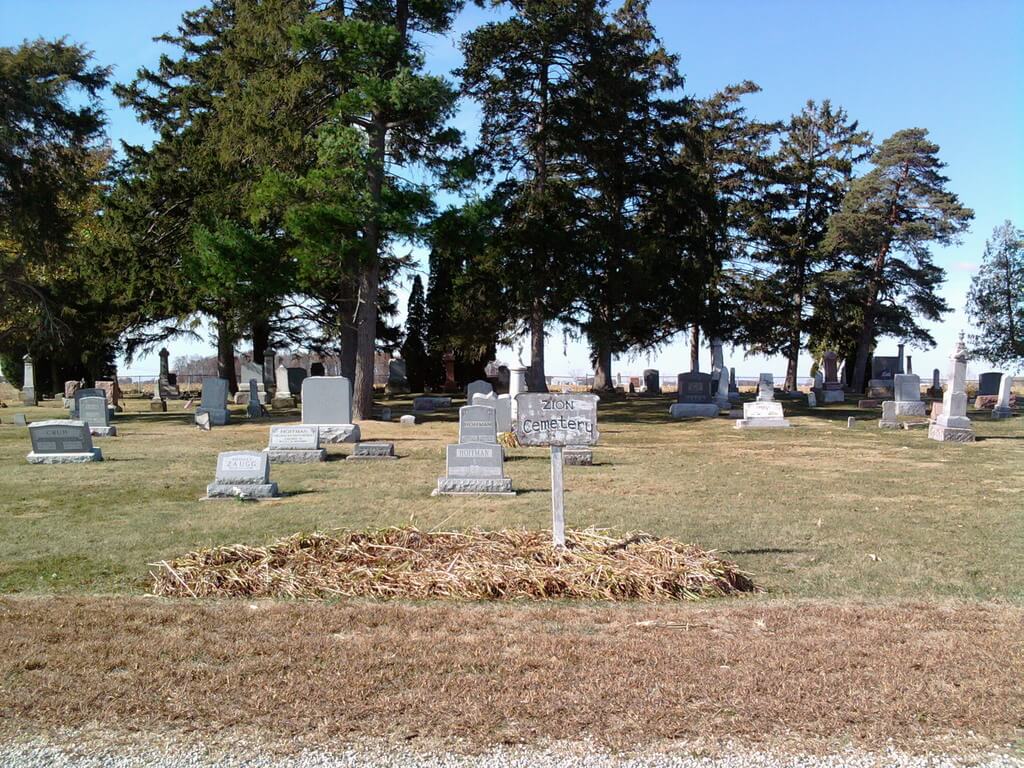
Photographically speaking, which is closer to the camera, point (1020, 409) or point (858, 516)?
point (858, 516)

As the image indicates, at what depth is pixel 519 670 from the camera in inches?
178

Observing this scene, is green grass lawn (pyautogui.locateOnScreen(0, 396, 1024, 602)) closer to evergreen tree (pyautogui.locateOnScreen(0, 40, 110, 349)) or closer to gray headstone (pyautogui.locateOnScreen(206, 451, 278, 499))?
gray headstone (pyautogui.locateOnScreen(206, 451, 278, 499))

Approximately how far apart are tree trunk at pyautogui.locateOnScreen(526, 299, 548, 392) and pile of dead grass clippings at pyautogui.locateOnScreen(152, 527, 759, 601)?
2165 centimetres

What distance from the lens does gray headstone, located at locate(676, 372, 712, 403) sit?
90.3 feet

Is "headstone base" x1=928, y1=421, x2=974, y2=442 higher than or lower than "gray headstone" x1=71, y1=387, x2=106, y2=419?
lower

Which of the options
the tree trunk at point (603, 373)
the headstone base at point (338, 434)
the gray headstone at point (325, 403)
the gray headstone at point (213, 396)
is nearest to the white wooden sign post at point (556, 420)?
the headstone base at point (338, 434)

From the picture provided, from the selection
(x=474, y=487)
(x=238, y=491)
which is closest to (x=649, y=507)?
(x=474, y=487)

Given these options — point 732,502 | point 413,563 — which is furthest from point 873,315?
point 413,563

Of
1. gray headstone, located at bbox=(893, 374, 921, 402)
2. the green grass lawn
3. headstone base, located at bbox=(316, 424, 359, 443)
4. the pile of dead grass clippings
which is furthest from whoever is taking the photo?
gray headstone, located at bbox=(893, 374, 921, 402)

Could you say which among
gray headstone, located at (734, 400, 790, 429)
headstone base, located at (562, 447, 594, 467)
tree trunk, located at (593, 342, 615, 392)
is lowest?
headstone base, located at (562, 447, 594, 467)

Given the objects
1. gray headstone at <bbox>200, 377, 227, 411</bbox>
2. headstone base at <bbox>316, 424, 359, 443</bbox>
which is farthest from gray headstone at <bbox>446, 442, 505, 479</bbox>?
gray headstone at <bbox>200, 377, 227, 411</bbox>

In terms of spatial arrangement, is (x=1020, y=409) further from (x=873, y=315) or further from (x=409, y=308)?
(x=409, y=308)

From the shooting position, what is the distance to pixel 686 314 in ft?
106

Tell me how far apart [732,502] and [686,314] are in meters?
22.6
